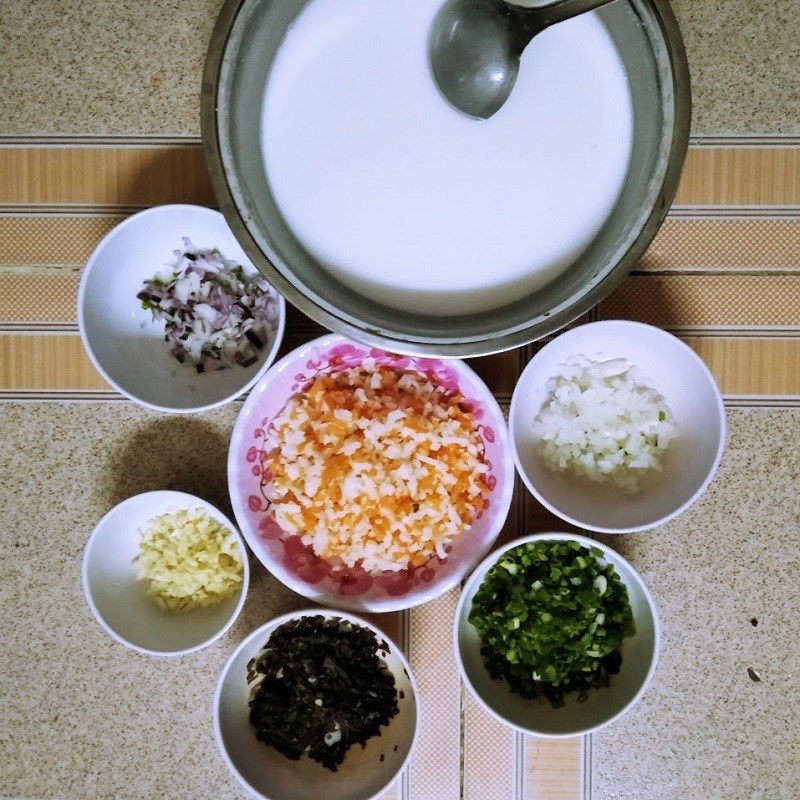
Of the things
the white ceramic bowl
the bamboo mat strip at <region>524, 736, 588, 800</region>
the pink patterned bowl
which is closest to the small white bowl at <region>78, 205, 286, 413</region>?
the pink patterned bowl

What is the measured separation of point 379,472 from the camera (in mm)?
967

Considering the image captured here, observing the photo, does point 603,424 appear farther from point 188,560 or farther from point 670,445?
point 188,560

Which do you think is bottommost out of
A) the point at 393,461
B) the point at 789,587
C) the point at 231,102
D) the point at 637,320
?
the point at 789,587

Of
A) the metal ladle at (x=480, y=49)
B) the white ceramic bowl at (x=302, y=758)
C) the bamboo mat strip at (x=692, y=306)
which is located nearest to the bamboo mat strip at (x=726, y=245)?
the bamboo mat strip at (x=692, y=306)

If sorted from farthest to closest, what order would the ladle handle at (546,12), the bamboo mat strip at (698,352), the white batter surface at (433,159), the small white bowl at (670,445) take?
the bamboo mat strip at (698,352) → the small white bowl at (670,445) → the white batter surface at (433,159) → the ladle handle at (546,12)

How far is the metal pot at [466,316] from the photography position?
2.59ft

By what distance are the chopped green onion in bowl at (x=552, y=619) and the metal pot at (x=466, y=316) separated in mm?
350

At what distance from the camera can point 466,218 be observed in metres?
0.84

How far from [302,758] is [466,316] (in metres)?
0.66

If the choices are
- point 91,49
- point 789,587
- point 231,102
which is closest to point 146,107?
point 91,49

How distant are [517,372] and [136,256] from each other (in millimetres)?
560

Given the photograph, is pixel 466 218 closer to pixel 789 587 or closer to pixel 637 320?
pixel 637 320

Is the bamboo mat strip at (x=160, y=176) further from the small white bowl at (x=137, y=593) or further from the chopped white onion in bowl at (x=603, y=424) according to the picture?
the small white bowl at (x=137, y=593)

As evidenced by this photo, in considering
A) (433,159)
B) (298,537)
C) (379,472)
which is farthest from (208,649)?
(433,159)
